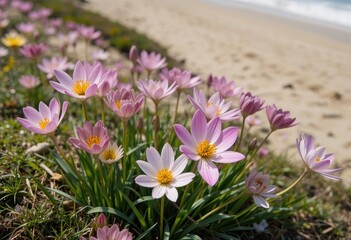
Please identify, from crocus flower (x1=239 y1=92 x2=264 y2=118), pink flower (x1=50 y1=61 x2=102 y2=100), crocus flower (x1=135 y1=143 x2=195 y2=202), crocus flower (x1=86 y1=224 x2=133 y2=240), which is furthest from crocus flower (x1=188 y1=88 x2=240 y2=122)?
crocus flower (x1=86 y1=224 x2=133 y2=240)

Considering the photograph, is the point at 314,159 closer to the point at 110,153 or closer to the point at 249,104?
the point at 249,104

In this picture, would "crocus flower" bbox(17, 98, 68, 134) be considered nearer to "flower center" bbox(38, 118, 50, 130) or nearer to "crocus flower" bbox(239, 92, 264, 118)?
"flower center" bbox(38, 118, 50, 130)

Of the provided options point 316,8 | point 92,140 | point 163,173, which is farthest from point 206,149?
point 316,8

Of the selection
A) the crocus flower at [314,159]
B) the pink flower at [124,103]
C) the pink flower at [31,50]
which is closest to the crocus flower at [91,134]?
the pink flower at [124,103]

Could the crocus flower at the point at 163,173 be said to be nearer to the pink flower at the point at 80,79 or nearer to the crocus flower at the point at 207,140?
the crocus flower at the point at 207,140

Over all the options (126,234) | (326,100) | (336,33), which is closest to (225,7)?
(336,33)

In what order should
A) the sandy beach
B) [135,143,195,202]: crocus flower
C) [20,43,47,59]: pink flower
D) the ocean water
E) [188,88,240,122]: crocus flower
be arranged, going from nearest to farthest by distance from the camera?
[135,143,195,202]: crocus flower < [188,88,240,122]: crocus flower < [20,43,47,59]: pink flower < the sandy beach < the ocean water
